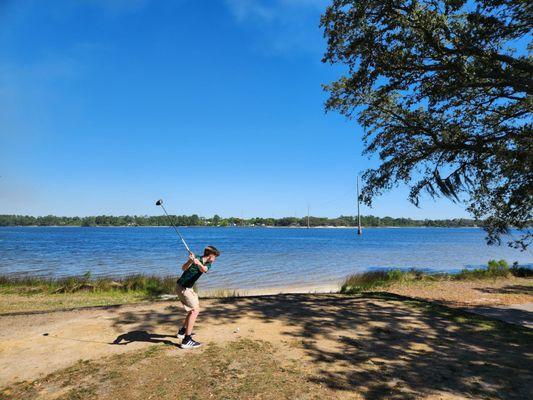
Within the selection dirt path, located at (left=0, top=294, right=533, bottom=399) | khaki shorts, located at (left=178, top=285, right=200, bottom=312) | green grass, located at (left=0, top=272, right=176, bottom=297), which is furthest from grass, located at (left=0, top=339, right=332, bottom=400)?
green grass, located at (left=0, top=272, right=176, bottom=297)

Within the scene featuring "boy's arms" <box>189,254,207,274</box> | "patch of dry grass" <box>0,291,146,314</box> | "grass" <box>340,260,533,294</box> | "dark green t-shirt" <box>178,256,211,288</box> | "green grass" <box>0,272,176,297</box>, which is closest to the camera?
"boy's arms" <box>189,254,207,274</box>

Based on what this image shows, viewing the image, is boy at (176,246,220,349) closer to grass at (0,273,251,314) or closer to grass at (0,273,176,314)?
grass at (0,273,251,314)

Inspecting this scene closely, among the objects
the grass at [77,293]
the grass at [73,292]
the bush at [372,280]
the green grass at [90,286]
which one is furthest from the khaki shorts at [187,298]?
the bush at [372,280]

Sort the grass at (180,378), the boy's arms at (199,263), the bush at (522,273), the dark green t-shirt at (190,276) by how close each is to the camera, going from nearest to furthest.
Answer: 1. the grass at (180,378)
2. the boy's arms at (199,263)
3. the dark green t-shirt at (190,276)
4. the bush at (522,273)

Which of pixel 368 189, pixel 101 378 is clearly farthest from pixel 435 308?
pixel 101 378

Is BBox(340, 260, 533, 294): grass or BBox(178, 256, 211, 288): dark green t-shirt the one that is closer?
BBox(178, 256, 211, 288): dark green t-shirt

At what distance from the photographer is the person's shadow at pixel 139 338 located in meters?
7.21

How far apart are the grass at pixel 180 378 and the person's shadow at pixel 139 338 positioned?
56cm

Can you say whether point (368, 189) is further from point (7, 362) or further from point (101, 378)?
point (7, 362)

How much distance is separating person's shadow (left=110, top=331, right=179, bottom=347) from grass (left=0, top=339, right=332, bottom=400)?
56cm

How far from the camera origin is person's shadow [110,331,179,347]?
7.21 metres

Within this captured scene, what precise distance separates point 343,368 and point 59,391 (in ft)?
14.0

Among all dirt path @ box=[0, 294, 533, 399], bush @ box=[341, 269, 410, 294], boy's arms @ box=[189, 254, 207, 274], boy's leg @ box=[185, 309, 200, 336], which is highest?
boy's arms @ box=[189, 254, 207, 274]

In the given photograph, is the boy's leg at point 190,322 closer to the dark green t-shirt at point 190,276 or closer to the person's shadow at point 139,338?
the person's shadow at point 139,338
